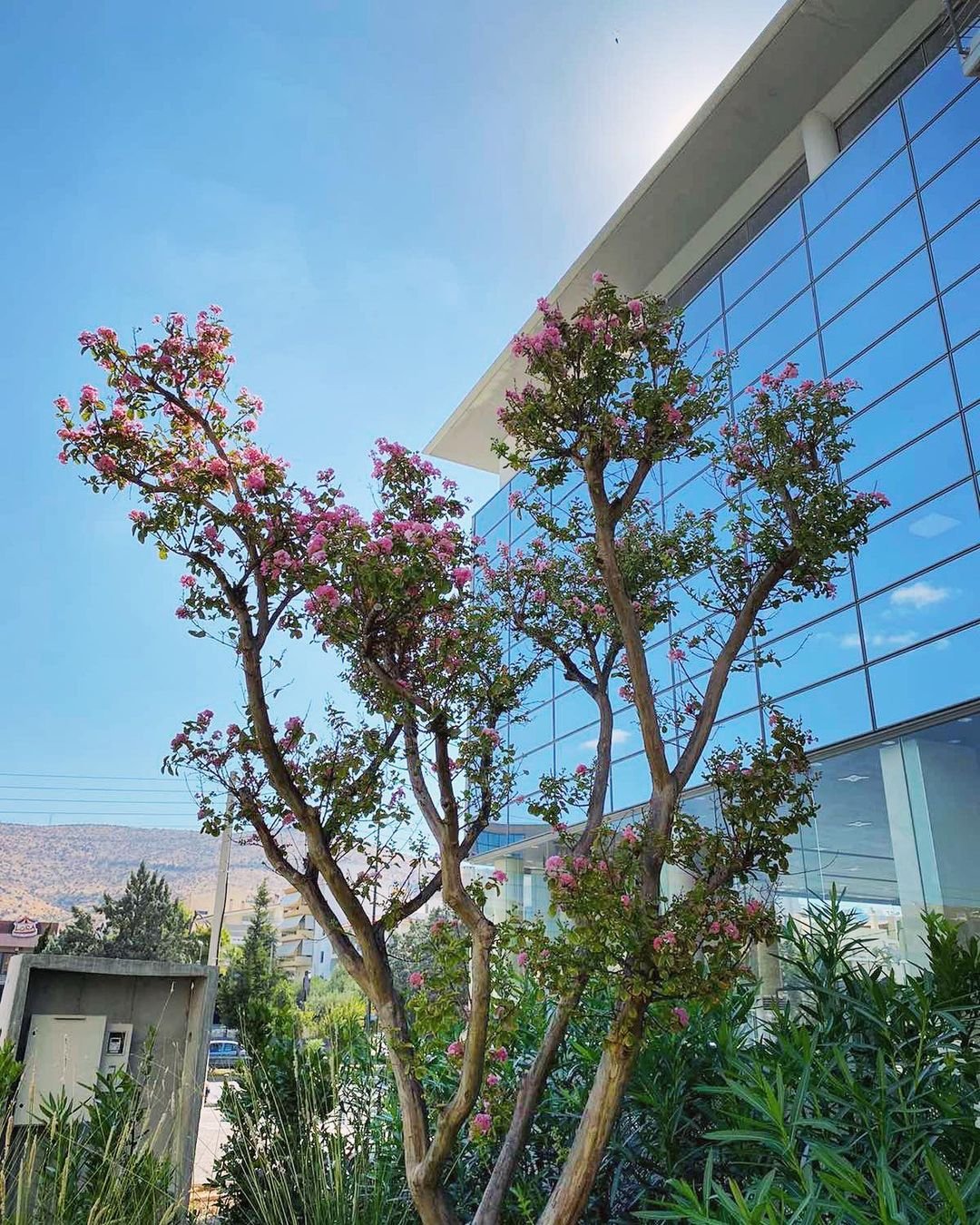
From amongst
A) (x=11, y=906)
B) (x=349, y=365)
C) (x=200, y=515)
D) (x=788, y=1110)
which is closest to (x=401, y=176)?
(x=349, y=365)

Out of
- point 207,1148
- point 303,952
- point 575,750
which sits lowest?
point 207,1148

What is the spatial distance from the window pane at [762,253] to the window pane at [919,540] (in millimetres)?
4388

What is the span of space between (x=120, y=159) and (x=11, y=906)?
65337 millimetres

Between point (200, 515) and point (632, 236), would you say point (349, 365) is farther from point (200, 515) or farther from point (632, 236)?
point (200, 515)

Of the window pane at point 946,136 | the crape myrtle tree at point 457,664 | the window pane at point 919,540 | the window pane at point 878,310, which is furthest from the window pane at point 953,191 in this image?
the crape myrtle tree at point 457,664

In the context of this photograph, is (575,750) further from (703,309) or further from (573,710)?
(703,309)

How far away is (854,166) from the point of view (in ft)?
33.9

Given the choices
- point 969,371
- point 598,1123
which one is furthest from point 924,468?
point 598,1123

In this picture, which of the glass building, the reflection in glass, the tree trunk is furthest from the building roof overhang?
the tree trunk

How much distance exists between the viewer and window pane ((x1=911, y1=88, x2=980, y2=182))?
346 inches

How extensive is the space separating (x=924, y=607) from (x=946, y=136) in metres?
4.83

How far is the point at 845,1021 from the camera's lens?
3.48 m

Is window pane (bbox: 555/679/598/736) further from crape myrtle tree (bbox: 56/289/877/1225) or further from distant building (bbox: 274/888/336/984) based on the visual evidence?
distant building (bbox: 274/888/336/984)

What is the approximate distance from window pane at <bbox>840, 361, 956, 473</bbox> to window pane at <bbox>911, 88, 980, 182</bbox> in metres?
2.22
